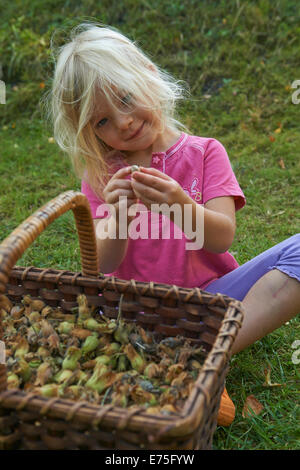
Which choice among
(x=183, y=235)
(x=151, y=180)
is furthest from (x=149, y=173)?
(x=183, y=235)

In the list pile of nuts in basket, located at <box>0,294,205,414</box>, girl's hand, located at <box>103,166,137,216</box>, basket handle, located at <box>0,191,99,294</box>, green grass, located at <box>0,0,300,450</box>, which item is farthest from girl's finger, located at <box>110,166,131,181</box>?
green grass, located at <box>0,0,300,450</box>

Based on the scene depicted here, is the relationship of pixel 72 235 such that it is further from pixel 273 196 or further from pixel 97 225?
pixel 273 196

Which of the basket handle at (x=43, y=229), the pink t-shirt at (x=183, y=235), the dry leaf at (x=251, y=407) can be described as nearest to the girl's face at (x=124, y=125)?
the pink t-shirt at (x=183, y=235)

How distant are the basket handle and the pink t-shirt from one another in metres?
0.37

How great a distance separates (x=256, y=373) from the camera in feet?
4.93

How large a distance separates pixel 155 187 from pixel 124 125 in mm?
271

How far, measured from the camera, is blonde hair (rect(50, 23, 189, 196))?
4.51 feet

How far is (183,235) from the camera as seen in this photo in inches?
61.6

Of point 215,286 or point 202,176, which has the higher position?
point 202,176

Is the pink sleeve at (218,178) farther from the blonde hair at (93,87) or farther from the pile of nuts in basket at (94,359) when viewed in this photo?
the pile of nuts in basket at (94,359)

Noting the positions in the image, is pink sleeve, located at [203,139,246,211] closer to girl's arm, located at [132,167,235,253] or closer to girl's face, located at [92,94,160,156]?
girl's arm, located at [132,167,235,253]

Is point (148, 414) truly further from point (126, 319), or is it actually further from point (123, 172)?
point (123, 172)
